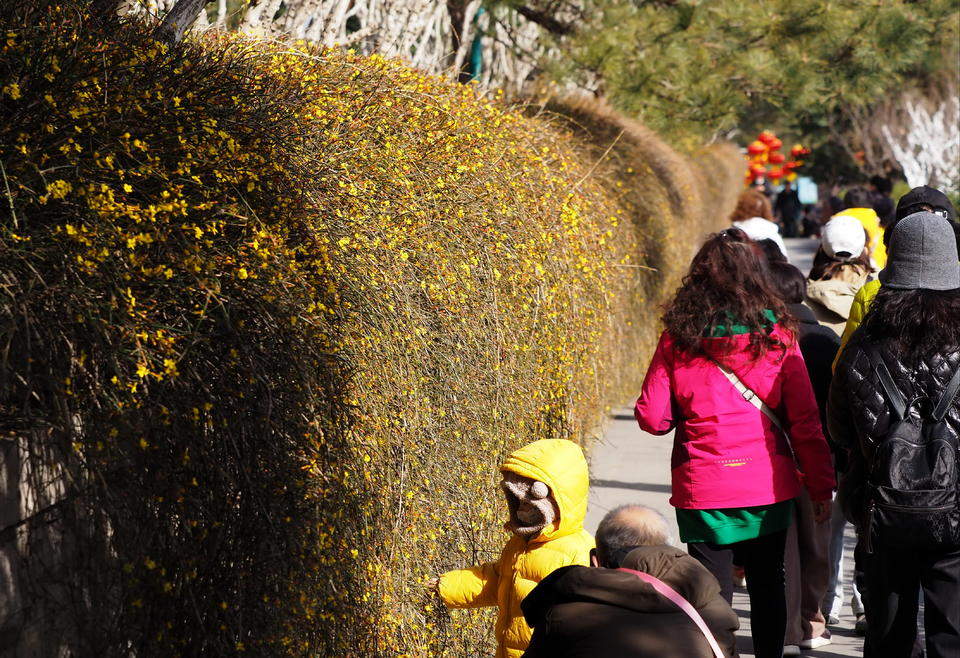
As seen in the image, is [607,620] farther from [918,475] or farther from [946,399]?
[946,399]

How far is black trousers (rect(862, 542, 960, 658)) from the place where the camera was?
3883 millimetres

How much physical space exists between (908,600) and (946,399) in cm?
70

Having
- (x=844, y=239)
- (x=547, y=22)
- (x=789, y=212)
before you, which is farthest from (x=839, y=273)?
(x=789, y=212)

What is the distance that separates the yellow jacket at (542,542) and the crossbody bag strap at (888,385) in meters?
1.08

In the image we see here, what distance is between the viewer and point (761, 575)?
4453 mm

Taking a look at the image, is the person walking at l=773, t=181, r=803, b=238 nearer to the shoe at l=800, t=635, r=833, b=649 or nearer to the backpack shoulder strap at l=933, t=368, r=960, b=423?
the shoe at l=800, t=635, r=833, b=649

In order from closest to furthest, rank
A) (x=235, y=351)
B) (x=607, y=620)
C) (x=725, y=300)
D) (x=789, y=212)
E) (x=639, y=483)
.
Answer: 1. (x=607, y=620)
2. (x=235, y=351)
3. (x=725, y=300)
4. (x=639, y=483)
5. (x=789, y=212)

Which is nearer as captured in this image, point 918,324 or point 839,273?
point 918,324

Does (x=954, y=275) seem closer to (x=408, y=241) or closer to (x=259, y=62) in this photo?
(x=408, y=241)

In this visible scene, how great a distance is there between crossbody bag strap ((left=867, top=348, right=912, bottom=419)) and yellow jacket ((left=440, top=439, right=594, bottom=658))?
1.08 meters

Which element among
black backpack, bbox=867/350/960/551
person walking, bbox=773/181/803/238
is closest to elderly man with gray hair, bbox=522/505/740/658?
black backpack, bbox=867/350/960/551

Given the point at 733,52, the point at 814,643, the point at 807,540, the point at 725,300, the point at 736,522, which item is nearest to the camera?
the point at 736,522

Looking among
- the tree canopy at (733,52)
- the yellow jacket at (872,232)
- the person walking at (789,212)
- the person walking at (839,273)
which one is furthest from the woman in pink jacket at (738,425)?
the person walking at (789,212)

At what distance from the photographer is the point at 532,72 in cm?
1276
